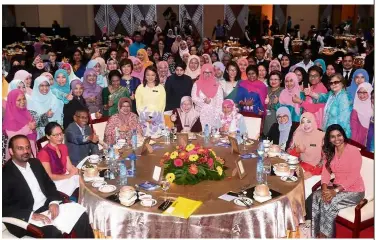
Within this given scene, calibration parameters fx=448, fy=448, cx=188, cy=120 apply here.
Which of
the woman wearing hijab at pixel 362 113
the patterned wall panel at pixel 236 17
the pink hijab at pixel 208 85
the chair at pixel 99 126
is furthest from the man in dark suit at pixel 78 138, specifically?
the patterned wall panel at pixel 236 17

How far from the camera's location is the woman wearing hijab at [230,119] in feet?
19.6

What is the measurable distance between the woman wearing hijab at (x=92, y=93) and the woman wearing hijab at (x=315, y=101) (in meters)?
2.93

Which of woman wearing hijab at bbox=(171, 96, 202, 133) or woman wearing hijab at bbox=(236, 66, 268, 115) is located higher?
woman wearing hijab at bbox=(236, 66, 268, 115)

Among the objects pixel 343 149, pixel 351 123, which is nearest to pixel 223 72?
pixel 351 123

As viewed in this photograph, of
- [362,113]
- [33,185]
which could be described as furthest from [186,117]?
[33,185]

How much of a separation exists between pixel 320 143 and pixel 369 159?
2.18ft

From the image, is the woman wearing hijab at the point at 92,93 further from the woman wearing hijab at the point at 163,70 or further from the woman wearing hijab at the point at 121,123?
the woman wearing hijab at the point at 163,70

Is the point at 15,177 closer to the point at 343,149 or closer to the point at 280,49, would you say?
the point at 343,149

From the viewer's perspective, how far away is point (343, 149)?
4.48 m

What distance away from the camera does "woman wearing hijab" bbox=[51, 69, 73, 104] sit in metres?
6.66

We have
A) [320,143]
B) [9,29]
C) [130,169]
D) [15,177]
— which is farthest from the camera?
[9,29]

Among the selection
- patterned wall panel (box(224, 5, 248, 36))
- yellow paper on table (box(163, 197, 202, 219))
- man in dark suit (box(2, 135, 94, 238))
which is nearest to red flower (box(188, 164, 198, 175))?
yellow paper on table (box(163, 197, 202, 219))

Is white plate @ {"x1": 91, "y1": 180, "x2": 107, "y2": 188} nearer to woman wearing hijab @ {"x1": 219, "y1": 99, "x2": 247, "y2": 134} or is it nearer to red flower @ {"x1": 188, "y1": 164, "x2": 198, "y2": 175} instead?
red flower @ {"x1": 188, "y1": 164, "x2": 198, "y2": 175}

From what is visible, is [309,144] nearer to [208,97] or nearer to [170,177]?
[170,177]
